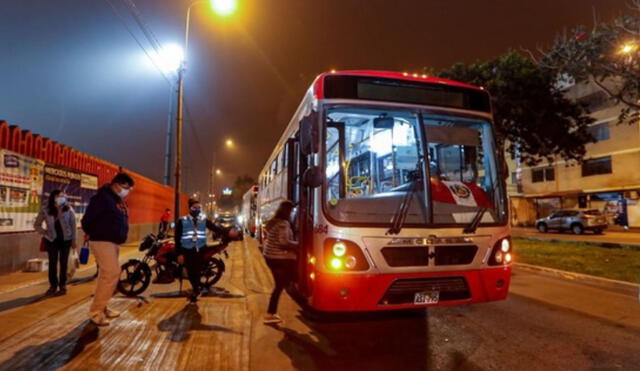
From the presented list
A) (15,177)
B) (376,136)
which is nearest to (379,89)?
(376,136)

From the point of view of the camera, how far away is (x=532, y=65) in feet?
59.2

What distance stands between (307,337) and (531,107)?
16678 mm

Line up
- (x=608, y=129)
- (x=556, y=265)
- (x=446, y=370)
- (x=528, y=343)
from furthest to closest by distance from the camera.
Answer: (x=608, y=129) < (x=556, y=265) < (x=528, y=343) < (x=446, y=370)

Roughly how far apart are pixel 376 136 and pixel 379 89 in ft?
2.05

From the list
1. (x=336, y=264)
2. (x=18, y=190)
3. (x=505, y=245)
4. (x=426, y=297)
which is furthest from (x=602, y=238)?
(x=18, y=190)

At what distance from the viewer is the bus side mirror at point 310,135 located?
473cm

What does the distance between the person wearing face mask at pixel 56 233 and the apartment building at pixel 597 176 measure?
28.1m

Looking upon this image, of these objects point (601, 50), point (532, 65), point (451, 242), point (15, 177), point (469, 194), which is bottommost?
point (451, 242)

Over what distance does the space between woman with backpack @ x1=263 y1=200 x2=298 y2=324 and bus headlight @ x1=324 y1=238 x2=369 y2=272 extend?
1.14 meters

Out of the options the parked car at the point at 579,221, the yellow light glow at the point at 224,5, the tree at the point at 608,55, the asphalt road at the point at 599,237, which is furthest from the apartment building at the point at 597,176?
the yellow light glow at the point at 224,5

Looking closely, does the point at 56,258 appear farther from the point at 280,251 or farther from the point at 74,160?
the point at 74,160

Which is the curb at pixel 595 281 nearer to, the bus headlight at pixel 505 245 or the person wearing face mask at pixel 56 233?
the bus headlight at pixel 505 245

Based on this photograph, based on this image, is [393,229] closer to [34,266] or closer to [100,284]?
[100,284]

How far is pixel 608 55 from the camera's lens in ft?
43.3
